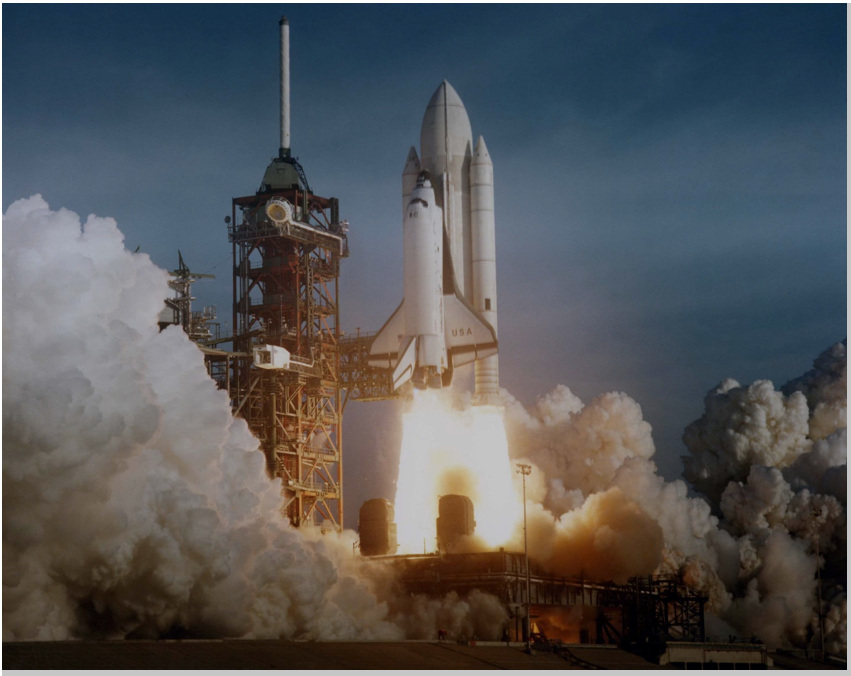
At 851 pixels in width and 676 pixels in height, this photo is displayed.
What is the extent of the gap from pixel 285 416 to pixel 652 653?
28.0m

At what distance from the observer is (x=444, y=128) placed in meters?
67.9

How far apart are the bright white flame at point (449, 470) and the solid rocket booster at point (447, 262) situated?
1870mm

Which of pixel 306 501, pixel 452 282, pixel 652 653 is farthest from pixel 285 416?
pixel 652 653

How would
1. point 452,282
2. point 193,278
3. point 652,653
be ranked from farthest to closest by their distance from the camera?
point 193,278, point 452,282, point 652,653

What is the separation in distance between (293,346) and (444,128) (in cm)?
1742

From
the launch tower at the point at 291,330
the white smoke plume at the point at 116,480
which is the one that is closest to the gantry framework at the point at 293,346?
the launch tower at the point at 291,330

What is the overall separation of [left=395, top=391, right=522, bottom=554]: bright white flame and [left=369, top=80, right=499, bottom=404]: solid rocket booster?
1870mm

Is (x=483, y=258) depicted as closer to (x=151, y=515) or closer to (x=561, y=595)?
(x=561, y=595)

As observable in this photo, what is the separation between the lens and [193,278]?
233 ft

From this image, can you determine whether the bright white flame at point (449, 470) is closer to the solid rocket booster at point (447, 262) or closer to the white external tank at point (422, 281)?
the solid rocket booster at point (447, 262)

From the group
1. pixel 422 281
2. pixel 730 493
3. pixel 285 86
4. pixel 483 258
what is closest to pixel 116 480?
pixel 422 281

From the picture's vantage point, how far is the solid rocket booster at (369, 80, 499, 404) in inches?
2486

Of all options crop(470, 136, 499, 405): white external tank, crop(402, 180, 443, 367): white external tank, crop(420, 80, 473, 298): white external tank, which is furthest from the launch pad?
crop(420, 80, 473, 298): white external tank

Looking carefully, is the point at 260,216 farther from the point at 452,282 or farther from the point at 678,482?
the point at 678,482
